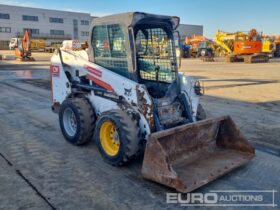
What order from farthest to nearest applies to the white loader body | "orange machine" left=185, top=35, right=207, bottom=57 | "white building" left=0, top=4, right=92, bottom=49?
"white building" left=0, top=4, right=92, bottom=49 → "orange machine" left=185, top=35, right=207, bottom=57 → the white loader body

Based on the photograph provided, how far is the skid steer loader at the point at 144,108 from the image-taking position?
423cm

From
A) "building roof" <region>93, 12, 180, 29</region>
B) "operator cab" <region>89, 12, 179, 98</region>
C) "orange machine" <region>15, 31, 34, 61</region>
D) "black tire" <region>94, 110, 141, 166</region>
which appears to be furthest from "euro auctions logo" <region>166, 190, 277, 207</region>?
"orange machine" <region>15, 31, 34, 61</region>

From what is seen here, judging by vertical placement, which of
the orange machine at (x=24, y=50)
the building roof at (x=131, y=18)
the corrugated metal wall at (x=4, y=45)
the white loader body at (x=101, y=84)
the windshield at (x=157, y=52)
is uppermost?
the corrugated metal wall at (x=4, y=45)

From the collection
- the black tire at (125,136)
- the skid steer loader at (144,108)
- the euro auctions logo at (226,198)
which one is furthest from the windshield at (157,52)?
the euro auctions logo at (226,198)

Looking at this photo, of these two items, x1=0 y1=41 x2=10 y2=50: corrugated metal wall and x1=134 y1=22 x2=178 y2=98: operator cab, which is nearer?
x1=134 y1=22 x2=178 y2=98: operator cab

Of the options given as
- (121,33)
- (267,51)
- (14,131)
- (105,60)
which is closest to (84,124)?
(105,60)

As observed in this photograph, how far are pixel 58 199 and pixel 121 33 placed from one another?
2650mm

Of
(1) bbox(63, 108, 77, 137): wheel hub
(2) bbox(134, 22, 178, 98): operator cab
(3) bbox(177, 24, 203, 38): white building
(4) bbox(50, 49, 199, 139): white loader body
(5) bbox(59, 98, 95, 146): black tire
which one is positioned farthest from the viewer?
(3) bbox(177, 24, 203, 38): white building

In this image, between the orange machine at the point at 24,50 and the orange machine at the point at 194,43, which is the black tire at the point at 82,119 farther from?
the orange machine at the point at 194,43

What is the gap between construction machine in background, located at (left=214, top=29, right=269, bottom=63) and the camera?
97.6 ft

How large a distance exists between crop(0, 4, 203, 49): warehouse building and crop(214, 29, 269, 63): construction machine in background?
45.3 metres

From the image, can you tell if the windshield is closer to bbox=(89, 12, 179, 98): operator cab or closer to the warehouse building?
bbox=(89, 12, 179, 98): operator cab

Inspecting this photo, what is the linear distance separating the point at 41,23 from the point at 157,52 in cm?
7683

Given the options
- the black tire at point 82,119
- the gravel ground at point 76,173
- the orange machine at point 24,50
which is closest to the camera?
the gravel ground at point 76,173
